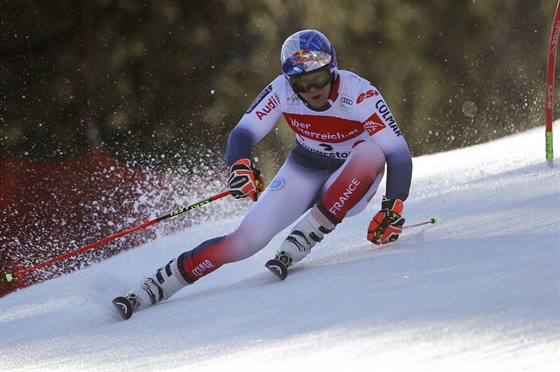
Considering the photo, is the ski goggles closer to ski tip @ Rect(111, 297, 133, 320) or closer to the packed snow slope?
the packed snow slope

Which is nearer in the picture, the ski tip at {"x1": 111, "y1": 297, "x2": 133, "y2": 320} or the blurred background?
the ski tip at {"x1": 111, "y1": 297, "x2": 133, "y2": 320}

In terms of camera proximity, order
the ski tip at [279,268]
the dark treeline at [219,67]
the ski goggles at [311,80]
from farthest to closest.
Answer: the dark treeline at [219,67], the ski goggles at [311,80], the ski tip at [279,268]

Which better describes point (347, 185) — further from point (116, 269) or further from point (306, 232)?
point (116, 269)

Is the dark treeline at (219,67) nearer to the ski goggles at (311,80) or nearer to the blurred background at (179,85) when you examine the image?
the blurred background at (179,85)

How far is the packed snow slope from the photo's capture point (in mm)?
2574

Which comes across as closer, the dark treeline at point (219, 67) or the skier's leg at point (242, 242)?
the skier's leg at point (242, 242)

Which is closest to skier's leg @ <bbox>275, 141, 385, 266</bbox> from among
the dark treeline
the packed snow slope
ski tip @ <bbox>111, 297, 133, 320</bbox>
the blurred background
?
the packed snow slope

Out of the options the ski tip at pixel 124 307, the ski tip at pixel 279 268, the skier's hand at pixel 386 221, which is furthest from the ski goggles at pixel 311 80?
the ski tip at pixel 124 307

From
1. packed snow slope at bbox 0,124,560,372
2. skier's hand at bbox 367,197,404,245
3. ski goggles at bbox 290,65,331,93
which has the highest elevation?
ski goggles at bbox 290,65,331,93

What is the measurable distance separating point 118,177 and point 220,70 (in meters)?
Answer: 2.26

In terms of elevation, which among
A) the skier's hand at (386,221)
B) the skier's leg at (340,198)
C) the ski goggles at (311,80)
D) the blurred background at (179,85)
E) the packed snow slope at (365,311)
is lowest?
the packed snow slope at (365,311)

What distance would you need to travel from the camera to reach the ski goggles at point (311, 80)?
4.26 m

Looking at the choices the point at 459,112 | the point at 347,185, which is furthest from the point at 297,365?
the point at 459,112

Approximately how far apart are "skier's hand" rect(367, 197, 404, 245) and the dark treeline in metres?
7.50
